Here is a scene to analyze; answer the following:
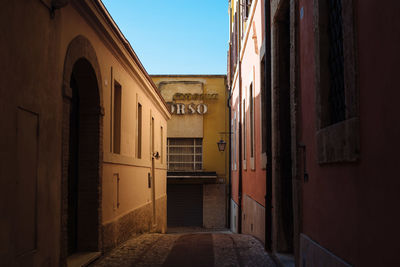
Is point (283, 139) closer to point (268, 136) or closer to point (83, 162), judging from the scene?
point (268, 136)

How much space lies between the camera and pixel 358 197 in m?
3.76

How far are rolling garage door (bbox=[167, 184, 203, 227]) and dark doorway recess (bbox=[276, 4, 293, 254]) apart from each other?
1863 cm

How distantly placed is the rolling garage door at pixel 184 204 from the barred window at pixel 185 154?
1.10 metres

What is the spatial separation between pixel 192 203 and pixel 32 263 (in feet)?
71.1

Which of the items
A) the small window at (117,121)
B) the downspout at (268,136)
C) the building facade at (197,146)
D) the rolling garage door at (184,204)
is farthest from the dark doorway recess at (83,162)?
the rolling garage door at (184,204)

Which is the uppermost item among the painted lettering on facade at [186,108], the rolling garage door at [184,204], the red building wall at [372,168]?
the painted lettering on facade at [186,108]

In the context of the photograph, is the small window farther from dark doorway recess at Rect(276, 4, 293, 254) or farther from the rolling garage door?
the rolling garage door

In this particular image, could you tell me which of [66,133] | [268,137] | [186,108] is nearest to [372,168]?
[66,133]

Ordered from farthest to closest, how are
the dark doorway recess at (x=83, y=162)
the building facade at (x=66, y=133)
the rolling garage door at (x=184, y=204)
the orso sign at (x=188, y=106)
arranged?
the orso sign at (x=188, y=106) < the rolling garage door at (x=184, y=204) < the dark doorway recess at (x=83, y=162) < the building facade at (x=66, y=133)

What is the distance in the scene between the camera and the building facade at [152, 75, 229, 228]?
26.7 meters

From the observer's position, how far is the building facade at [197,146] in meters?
26.7

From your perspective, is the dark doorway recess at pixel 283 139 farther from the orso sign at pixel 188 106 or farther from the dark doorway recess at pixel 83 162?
the orso sign at pixel 188 106

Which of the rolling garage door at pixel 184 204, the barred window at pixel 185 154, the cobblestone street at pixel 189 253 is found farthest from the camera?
the barred window at pixel 185 154

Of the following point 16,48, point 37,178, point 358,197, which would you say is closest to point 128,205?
point 37,178
